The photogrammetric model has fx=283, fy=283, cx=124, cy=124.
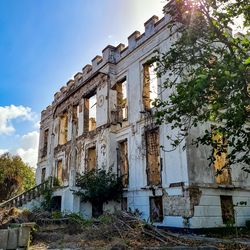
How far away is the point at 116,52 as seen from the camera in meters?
17.5

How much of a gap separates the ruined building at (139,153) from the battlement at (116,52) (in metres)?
0.05

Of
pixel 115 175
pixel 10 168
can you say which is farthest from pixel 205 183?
pixel 10 168

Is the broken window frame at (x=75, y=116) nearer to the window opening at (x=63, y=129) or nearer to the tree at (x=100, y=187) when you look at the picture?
the window opening at (x=63, y=129)

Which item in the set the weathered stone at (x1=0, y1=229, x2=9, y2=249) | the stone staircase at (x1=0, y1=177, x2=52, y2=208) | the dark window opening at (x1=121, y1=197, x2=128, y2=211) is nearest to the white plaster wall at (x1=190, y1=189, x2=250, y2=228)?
the dark window opening at (x1=121, y1=197, x2=128, y2=211)

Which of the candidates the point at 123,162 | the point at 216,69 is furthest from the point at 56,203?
the point at 216,69

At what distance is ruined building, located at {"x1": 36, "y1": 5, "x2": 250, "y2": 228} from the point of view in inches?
448

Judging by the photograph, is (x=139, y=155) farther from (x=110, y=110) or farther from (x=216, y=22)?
(x=216, y=22)

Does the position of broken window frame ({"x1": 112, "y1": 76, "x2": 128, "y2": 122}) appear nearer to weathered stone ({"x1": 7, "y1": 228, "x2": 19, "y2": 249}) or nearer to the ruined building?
the ruined building

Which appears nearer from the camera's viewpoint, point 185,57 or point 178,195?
point 185,57

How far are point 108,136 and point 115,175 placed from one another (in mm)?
2309

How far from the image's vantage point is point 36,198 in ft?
59.5

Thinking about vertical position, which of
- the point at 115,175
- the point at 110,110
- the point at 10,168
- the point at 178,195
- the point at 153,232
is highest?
the point at 110,110

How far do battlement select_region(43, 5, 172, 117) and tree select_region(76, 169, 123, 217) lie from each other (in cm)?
694

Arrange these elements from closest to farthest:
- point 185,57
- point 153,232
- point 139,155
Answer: point 185,57
point 153,232
point 139,155
